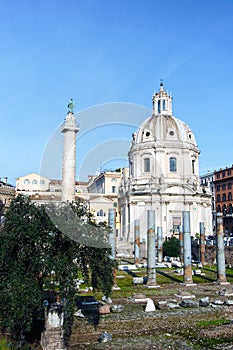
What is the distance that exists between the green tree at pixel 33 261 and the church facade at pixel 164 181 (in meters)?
44.0

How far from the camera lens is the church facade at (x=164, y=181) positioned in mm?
57438

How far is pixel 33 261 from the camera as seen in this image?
9820 mm

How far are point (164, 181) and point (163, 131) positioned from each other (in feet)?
29.9

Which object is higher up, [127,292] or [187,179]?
[187,179]

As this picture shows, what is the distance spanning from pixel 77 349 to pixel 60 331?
0.76 meters

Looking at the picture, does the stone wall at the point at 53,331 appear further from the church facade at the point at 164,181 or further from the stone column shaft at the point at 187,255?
the church facade at the point at 164,181

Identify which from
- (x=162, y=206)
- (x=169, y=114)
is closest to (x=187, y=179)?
(x=162, y=206)

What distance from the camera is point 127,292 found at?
20.6 meters

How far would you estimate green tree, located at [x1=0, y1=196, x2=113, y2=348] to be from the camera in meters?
9.48

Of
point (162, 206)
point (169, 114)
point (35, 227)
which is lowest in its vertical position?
point (35, 227)

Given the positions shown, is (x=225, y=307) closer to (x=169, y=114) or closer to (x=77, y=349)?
(x=77, y=349)

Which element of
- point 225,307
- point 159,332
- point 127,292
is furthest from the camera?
point 127,292

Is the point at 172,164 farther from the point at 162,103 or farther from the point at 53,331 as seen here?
the point at 53,331

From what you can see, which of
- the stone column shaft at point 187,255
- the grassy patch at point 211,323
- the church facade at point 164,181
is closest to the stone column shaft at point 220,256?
the stone column shaft at point 187,255
